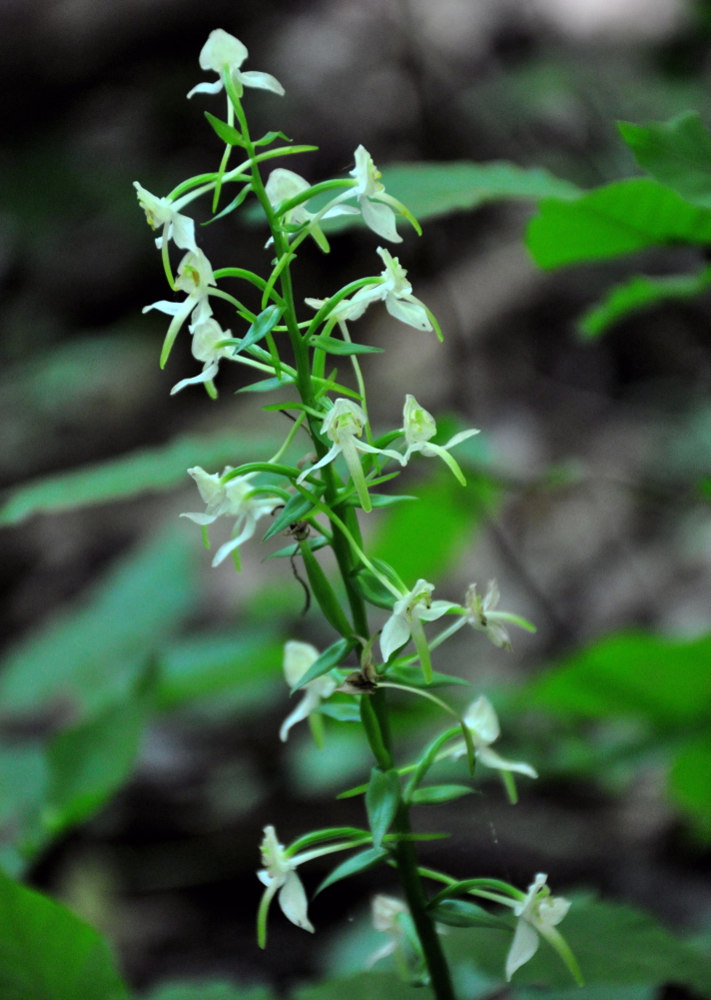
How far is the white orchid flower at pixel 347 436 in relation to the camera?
85 centimetres

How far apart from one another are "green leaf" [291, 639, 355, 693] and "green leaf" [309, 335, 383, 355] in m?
0.28

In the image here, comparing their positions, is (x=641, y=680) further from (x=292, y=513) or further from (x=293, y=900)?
(x=292, y=513)

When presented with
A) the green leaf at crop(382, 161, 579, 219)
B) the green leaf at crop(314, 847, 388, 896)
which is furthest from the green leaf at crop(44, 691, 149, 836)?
the green leaf at crop(382, 161, 579, 219)

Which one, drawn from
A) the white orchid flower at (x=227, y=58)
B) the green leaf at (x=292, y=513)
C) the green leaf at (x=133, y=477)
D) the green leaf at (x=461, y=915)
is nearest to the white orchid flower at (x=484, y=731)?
the green leaf at (x=461, y=915)

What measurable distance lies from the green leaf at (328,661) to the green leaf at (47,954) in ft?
1.36

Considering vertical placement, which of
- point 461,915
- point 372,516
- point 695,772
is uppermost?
point 461,915

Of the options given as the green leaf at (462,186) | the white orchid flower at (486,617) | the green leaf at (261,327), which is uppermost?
the green leaf at (261,327)

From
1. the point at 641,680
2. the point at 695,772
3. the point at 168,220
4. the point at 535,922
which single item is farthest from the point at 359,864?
the point at 695,772

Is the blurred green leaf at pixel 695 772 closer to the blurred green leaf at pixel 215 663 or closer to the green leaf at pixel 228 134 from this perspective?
the blurred green leaf at pixel 215 663

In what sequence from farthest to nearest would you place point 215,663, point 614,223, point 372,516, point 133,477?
point 372,516 → point 215,663 → point 133,477 → point 614,223

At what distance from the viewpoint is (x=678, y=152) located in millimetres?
1074

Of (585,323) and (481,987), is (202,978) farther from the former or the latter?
(585,323)

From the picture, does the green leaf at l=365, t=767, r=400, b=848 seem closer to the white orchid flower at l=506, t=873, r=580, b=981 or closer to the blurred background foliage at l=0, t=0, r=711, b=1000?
the white orchid flower at l=506, t=873, r=580, b=981

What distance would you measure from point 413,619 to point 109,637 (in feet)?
6.83
